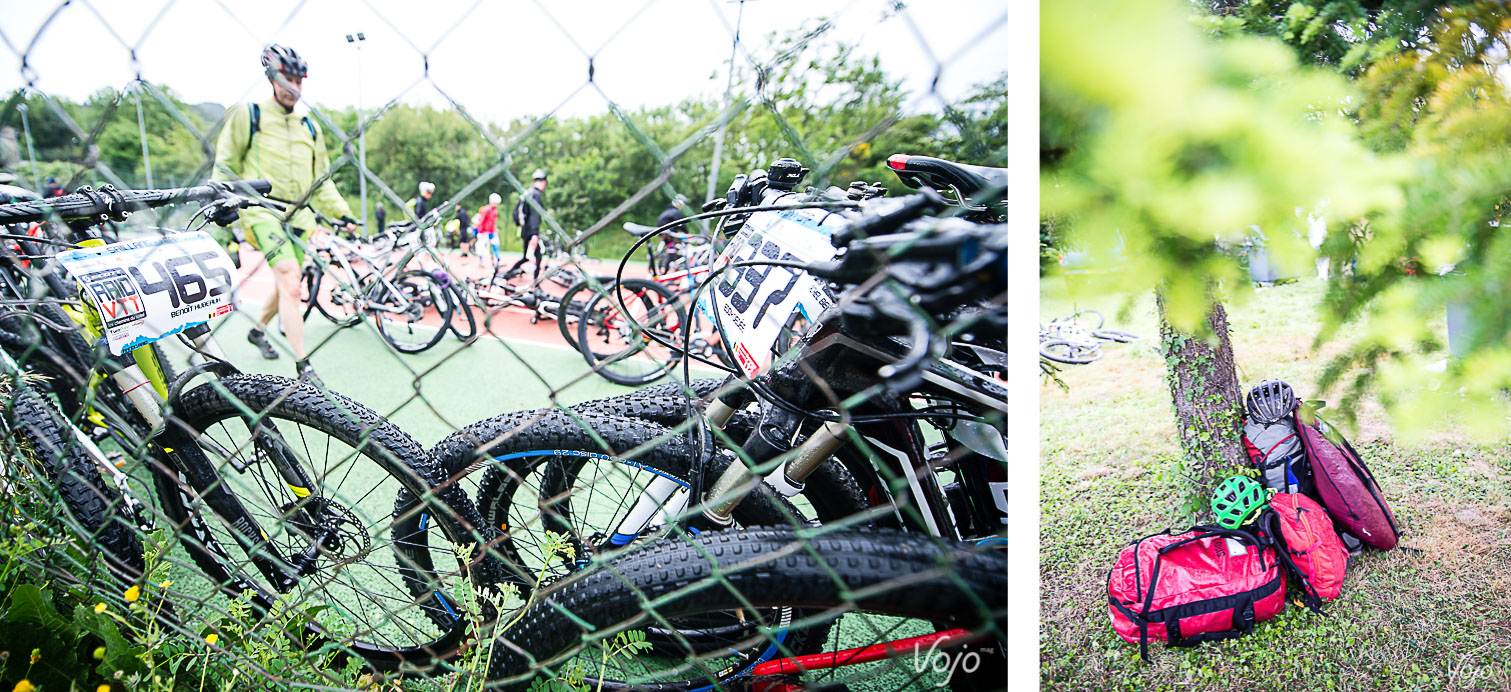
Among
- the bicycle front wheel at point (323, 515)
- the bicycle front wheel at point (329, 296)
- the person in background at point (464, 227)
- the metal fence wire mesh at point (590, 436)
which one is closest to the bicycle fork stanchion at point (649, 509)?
the metal fence wire mesh at point (590, 436)

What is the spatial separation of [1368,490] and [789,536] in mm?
761

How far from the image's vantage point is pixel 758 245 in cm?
114

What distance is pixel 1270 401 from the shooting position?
38.6 inches

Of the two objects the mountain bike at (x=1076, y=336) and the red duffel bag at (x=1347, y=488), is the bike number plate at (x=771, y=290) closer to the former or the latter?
the mountain bike at (x=1076, y=336)

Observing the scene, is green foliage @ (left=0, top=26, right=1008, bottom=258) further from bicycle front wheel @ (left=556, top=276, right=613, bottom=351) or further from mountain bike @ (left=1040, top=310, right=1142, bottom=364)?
bicycle front wheel @ (left=556, top=276, right=613, bottom=351)

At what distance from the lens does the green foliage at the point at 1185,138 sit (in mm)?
753

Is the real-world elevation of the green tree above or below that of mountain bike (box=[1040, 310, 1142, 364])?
above

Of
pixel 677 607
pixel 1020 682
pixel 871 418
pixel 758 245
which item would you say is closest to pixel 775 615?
pixel 677 607

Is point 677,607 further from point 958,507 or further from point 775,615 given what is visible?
point 958,507

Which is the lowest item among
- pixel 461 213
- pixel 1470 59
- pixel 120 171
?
pixel 1470 59

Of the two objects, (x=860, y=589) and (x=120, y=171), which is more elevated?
(x=120, y=171)

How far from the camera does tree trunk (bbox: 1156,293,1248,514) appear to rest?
2.89 feet

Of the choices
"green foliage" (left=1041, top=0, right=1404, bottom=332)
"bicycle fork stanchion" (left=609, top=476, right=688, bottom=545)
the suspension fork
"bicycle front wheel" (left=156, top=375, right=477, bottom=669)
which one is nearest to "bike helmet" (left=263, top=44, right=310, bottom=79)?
"bicycle front wheel" (left=156, top=375, right=477, bottom=669)

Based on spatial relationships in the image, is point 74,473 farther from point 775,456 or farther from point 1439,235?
point 1439,235
